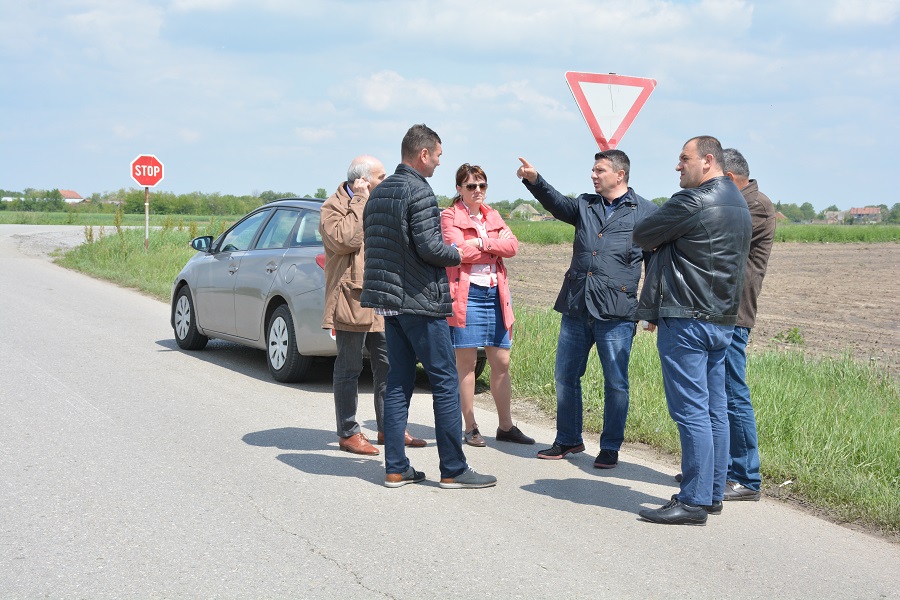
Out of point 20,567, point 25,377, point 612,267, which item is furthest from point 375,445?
point 25,377

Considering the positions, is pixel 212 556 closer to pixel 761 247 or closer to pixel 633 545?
pixel 633 545

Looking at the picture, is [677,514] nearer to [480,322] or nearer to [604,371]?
[604,371]

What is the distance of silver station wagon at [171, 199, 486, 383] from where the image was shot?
887 cm

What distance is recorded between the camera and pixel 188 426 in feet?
23.9

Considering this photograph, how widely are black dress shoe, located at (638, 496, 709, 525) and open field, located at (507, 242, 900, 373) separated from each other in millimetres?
5301

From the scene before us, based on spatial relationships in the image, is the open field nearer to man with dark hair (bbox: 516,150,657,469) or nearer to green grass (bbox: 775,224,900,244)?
man with dark hair (bbox: 516,150,657,469)

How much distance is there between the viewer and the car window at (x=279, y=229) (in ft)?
31.3

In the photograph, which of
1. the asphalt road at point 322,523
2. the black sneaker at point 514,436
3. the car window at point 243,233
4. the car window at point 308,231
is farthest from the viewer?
the car window at point 243,233

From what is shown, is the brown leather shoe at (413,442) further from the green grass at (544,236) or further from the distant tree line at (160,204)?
the distant tree line at (160,204)

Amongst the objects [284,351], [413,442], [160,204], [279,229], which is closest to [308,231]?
[279,229]

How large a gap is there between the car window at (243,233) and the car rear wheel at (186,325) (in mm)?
844

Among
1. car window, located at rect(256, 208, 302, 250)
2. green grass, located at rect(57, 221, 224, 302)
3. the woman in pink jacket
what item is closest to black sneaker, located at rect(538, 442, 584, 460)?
the woman in pink jacket

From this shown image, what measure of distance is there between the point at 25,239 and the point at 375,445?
34392 millimetres

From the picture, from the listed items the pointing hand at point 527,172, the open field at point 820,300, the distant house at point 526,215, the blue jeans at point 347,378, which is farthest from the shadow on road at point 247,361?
the distant house at point 526,215
